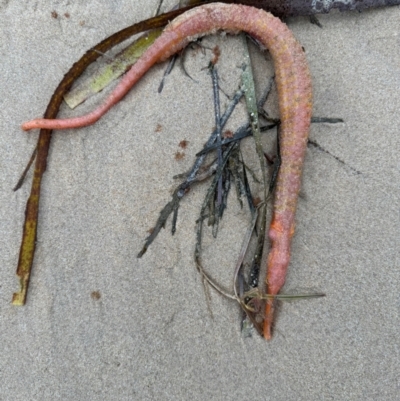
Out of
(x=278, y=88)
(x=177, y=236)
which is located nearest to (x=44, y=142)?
(x=177, y=236)

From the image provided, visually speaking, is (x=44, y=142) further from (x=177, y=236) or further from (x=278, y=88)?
(x=278, y=88)

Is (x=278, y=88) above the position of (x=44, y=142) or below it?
above

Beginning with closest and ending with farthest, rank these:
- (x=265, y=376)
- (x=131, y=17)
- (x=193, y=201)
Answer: (x=265, y=376) < (x=193, y=201) < (x=131, y=17)

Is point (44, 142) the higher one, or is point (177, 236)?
point (44, 142)

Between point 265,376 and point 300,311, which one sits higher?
point 300,311

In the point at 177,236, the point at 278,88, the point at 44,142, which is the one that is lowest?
the point at 177,236

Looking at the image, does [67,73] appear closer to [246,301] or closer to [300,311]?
[246,301]

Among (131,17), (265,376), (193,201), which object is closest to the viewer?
(265,376)

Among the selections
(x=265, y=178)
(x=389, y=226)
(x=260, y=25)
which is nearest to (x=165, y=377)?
(x=265, y=178)
